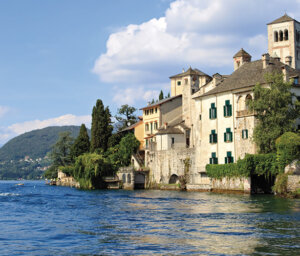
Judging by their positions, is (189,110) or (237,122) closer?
(237,122)

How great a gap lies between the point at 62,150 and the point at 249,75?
7411 cm

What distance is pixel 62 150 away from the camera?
122 m

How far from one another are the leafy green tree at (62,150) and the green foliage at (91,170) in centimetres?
4502

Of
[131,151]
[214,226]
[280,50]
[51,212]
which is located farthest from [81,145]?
[214,226]

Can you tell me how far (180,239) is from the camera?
70.5 ft

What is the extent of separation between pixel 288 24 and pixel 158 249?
72959 mm

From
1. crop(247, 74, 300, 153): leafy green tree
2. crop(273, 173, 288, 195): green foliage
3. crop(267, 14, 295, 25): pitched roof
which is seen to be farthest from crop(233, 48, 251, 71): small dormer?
crop(273, 173, 288, 195): green foliage

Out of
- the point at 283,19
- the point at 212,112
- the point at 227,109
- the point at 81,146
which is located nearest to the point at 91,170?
the point at 212,112

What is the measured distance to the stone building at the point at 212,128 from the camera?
53750 millimetres

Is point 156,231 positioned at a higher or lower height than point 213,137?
lower

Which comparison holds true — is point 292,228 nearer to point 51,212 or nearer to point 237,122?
point 51,212

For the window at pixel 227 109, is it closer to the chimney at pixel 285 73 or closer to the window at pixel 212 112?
the window at pixel 212 112

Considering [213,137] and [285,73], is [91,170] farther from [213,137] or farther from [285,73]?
[285,73]

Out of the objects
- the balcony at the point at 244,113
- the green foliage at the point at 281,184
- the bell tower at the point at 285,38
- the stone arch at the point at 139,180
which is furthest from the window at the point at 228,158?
the bell tower at the point at 285,38
